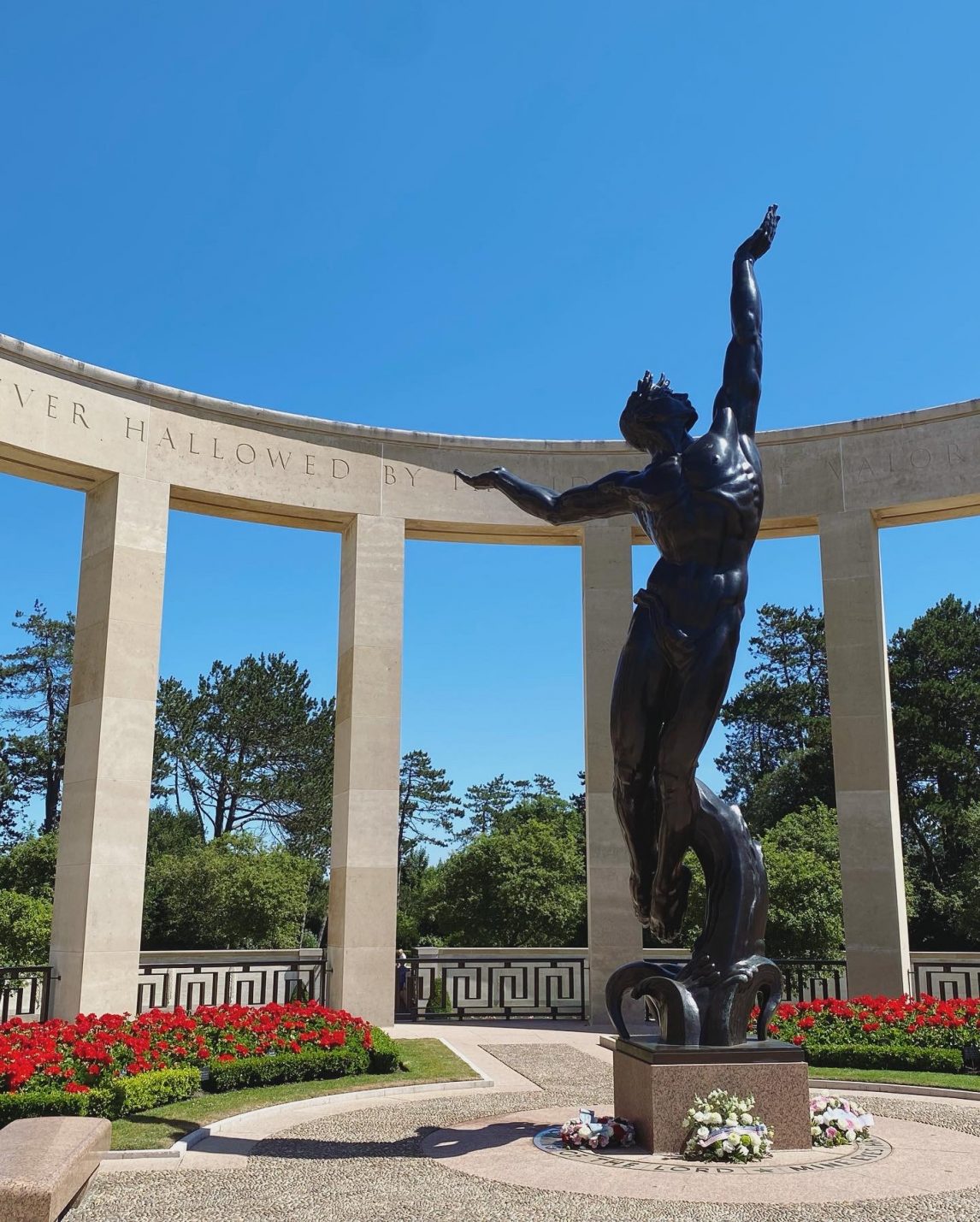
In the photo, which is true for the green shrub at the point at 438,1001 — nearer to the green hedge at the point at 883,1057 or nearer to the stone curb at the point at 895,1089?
the green hedge at the point at 883,1057

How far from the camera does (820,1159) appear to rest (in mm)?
7941

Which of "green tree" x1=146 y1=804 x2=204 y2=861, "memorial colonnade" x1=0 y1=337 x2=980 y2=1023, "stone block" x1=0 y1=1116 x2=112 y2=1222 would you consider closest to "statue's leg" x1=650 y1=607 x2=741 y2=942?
"stone block" x1=0 y1=1116 x2=112 y2=1222

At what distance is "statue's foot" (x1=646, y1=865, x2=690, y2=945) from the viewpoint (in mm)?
Answer: 9484

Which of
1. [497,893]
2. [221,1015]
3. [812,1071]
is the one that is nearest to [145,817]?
[221,1015]

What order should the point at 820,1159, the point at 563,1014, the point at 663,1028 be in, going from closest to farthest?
the point at 820,1159, the point at 663,1028, the point at 563,1014

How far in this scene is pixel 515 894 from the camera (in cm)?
3962

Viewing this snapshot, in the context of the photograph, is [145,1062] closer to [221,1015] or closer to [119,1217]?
[221,1015]

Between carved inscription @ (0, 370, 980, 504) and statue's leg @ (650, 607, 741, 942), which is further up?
carved inscription @ (0, 370, 980, 504)

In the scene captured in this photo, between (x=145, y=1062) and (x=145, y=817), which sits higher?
(x=145, y=817)

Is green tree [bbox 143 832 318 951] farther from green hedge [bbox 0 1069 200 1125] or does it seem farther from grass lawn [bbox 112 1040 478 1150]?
green hedge [bbox 0 1069 200 1125]

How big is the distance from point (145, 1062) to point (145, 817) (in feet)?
24.0

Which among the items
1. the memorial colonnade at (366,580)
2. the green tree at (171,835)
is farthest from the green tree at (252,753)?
the memorial colonnade at (366,580)

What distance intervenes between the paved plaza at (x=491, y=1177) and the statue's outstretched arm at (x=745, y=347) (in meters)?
5.97

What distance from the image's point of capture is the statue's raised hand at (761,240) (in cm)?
1044
